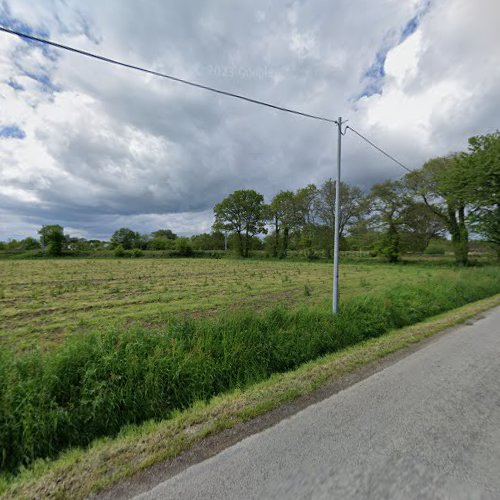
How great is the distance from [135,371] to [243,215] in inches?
2225

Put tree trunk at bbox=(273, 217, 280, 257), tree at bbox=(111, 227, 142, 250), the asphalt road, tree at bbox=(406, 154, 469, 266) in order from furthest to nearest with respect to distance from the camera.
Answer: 1. tree at bbox=(111, 227, 142, 250)
2. tree trunk at bbox=(273, 217, 280, 257)
3. tree at bbox=(406, 154, 469, 266)
4. the asphalt road

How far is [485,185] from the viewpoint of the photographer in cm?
2002

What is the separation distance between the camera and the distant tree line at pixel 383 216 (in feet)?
68.5

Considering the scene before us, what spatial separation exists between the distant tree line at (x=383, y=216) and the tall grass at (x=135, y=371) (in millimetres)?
24097

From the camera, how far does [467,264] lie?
29.5 m

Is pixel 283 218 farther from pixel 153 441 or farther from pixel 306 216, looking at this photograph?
pixel 153 441

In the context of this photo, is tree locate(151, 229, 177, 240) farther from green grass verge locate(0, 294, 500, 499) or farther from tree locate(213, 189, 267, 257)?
green grass verge locate(0, 294, 500, 499)

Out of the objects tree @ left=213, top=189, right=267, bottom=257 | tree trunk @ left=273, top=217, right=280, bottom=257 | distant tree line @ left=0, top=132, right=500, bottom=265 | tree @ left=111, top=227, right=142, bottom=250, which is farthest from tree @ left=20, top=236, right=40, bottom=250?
tree trunk @ left=273, top=217, right=280, bottom=257

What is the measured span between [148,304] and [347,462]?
9.93 meters

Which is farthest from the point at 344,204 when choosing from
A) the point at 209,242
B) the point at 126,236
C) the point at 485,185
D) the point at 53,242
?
the point at 126,236

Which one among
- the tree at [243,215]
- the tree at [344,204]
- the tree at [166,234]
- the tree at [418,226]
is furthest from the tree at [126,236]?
the tree at [418,226]

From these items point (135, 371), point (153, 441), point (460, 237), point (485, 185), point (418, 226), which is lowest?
point (153, 441)

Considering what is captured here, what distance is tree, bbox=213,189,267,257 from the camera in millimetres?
58500

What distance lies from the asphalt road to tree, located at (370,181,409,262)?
36.7 m
